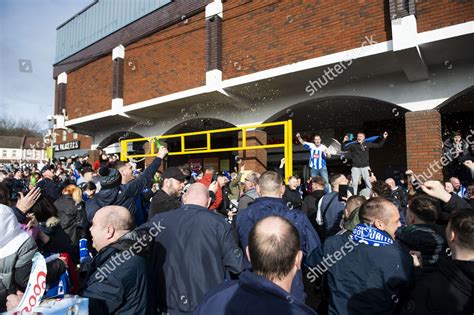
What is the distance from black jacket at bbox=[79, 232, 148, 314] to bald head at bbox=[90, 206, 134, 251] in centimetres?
8

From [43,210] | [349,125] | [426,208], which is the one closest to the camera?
[426,208]

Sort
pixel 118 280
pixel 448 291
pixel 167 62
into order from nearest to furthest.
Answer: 1. pixel 448 291
2. pixel 118 280
3. pixel 167 62

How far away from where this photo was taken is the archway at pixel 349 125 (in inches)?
422

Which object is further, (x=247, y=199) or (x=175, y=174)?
(x=247, y=199)

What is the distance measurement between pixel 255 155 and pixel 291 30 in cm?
387

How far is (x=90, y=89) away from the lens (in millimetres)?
14719

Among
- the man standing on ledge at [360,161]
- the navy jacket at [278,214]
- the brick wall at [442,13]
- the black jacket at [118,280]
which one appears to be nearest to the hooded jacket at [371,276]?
the navy jacket at [278,214]

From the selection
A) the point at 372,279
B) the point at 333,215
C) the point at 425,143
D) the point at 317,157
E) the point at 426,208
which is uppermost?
the point at 425,143

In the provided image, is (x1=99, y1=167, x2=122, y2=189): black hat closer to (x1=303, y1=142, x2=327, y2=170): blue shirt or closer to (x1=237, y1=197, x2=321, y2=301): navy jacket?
(x1=237, y1=197, x2=321, y2=301): navy jacket

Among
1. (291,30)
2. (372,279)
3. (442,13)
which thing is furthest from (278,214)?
(291,30)

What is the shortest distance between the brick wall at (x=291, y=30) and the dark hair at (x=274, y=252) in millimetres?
7228

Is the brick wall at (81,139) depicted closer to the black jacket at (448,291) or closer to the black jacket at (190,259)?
the black jacket at (190,259)

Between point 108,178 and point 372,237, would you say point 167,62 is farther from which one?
point 372,237

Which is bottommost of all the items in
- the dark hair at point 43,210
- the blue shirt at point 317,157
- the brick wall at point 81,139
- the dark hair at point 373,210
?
the dark hair at point 43,210
